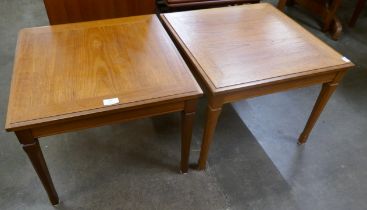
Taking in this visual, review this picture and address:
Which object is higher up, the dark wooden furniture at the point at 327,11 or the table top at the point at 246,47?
the table top at the point at 246,47

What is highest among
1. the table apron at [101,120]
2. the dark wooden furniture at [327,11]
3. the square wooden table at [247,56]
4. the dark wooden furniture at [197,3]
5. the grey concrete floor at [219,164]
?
the square wooden table at [247,56]

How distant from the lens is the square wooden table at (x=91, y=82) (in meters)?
0.94

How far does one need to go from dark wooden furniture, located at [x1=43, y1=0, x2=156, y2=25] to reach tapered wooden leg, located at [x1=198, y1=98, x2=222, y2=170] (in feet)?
2.68

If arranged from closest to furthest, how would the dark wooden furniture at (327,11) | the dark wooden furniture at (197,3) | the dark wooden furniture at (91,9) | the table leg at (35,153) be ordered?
the table leg at (35,153) → the dark wooden furniture at (91,9) → the dark wooden furniture at (197,3) → the dark wooden furniture at (327,11)

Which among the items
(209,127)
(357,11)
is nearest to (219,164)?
(209,127)

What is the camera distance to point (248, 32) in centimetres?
135

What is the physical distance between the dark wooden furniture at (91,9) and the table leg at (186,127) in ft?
2.63

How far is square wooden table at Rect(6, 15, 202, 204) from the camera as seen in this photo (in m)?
0.94

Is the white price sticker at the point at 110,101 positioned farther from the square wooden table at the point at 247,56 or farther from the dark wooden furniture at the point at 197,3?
the dark wooden furniture at the point at 197,3

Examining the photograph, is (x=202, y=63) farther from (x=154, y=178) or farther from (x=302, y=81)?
(x=154, y=178)

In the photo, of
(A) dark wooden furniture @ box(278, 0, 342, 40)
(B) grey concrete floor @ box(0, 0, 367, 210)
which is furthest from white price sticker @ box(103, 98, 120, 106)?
(A) dark wooden furniture @ box(278, 0, 342, 40)

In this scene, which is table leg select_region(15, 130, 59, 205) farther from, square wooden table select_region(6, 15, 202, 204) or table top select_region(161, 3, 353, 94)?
table top select_region(161, 3, 353, 94)

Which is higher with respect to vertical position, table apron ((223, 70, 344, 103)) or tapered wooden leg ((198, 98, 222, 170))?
table apron ((223, 70, 344, 103))

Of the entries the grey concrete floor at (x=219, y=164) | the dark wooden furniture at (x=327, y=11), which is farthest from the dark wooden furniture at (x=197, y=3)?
the dark wooden furniture at (x=327, y=11)
